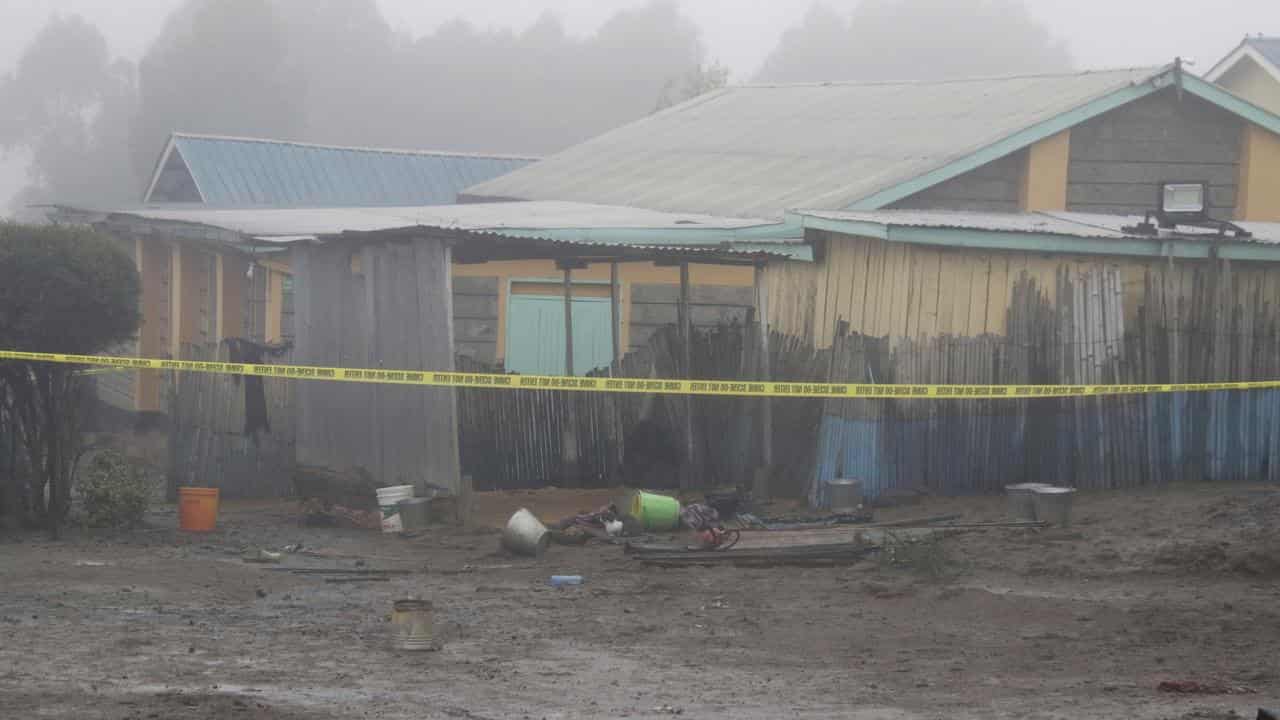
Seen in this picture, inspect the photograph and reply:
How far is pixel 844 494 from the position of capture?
13812 mm

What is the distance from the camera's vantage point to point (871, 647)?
896 cm

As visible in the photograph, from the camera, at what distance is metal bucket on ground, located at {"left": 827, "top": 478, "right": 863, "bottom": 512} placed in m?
13.8

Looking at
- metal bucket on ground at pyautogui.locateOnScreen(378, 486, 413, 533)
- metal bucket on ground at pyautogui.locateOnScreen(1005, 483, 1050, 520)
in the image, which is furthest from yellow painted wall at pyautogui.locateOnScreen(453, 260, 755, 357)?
metal bucket on ground at pyautogui.locateOnScreen(1005, 483, 1050, 520)

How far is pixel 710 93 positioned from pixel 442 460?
1494cm

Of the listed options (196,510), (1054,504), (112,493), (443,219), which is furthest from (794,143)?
(112,493)

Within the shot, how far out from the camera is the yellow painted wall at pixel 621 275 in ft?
66.5

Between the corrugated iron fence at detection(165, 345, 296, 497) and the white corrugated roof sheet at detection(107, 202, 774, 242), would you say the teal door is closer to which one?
the white corrugated roof sheet at detection(107, 202, 774, 242)

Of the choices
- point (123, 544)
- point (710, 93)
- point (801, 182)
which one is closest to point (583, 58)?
point (710, 93)

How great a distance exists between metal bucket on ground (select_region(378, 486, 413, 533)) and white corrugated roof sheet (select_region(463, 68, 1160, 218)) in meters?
5.47

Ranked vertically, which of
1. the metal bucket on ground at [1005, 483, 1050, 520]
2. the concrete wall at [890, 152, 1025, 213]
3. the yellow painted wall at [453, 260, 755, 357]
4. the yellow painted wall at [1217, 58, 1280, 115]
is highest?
the yellow painted wall at [1217, 58, 1280, 115]

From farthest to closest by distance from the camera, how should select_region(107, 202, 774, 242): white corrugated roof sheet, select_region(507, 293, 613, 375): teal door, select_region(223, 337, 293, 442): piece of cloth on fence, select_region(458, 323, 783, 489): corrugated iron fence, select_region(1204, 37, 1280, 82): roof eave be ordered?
select_region(1204, 37, 1280, 82): roof eave < select_region(507, 293, 613, 375): teal door < select_region(107, 202, 774, 242): white corrugated roof sheet < select_region(458, 323, 783, 489): corrugated iron fence < select_region(223, 337, 293, 442): piece of cloth on fence

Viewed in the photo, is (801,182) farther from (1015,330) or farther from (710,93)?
(710,93)

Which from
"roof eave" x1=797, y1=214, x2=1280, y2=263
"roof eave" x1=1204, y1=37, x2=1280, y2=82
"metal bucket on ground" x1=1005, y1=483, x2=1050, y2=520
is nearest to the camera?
"metal bucket on ground" x1=1005, y1=483, x2=1050, y2=520

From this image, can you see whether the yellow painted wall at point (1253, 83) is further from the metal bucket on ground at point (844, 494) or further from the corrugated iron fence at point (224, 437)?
the corrugated iron fence at point (224, 437)
